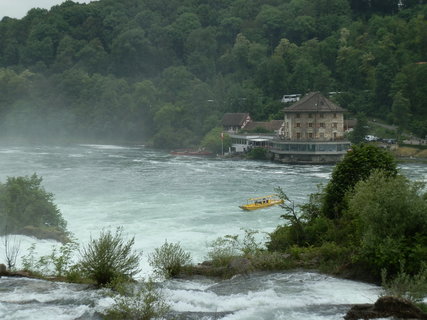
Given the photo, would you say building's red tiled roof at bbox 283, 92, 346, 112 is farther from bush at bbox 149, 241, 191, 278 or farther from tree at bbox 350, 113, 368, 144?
bush at bbox 149, 241, 191, 278

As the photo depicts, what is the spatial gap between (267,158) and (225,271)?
6348cm

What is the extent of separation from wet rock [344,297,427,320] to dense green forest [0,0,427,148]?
69268 millimetres

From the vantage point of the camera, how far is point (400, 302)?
16.7 meters

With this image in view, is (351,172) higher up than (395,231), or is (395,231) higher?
(351,172)

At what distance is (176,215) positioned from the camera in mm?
45781

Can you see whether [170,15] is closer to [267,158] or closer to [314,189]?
[267,158]

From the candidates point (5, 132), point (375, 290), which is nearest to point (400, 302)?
point (375, 290)

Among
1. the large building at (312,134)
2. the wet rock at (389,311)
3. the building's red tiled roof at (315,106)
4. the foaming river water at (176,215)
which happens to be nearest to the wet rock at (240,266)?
the foaming river water at (176,215)

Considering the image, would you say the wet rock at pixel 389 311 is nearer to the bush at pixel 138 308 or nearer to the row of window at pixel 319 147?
the bush at pixel 138 308

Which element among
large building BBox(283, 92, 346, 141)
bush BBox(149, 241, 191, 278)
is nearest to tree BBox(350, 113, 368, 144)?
large building BBox(283, 92, 346, 141)

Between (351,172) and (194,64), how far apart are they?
108 metres

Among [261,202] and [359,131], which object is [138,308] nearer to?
[261,202]

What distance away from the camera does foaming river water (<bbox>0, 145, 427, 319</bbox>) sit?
18.6 meters

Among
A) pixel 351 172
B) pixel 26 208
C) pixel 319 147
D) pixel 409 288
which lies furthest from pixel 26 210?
pixel 319 147
